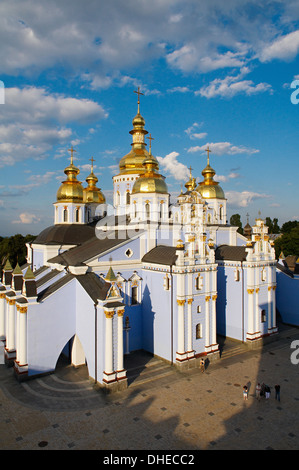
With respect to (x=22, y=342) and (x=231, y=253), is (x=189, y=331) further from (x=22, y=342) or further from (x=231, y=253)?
(x=22, y=342)

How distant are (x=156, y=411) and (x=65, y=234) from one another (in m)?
13.8

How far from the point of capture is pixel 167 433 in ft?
37.9

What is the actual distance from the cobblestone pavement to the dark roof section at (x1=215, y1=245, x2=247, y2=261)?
6.46 m

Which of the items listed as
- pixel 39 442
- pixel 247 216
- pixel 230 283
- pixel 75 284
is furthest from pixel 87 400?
pixel 247 216

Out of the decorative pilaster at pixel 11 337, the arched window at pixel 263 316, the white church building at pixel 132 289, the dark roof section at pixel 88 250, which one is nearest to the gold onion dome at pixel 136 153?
the white church building at pixel 132 289

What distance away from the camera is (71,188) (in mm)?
25281

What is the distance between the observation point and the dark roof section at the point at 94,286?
586 inches

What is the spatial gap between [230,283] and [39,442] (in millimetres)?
14259

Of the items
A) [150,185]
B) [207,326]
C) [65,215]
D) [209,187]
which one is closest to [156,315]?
[207,326]

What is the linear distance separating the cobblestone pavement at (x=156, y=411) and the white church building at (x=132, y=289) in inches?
36.8

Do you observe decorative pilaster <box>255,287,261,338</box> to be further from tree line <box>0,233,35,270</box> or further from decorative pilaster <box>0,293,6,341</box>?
tree line <box>0,233,35,270</box>

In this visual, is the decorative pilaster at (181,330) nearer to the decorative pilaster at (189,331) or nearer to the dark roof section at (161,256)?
the decorative pilaster at (189,331)

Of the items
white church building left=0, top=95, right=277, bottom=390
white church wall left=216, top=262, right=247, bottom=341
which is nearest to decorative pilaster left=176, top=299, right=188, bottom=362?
white church building left=0, top=95, right=277, bottom=390
